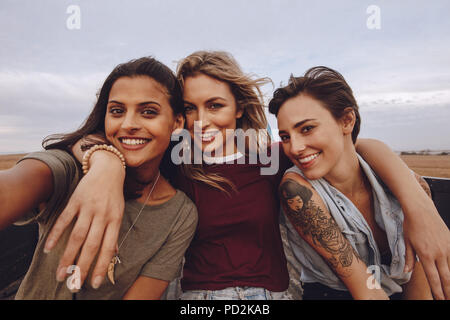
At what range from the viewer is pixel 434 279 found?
145cm

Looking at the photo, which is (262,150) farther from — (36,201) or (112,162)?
(36,201)

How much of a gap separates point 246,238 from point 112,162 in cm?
119

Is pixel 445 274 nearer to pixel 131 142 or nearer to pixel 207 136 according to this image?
pixel 207 136

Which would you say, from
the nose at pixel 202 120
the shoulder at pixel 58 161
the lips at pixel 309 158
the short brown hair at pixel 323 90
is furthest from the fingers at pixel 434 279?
the shoulder at pixel 58 161

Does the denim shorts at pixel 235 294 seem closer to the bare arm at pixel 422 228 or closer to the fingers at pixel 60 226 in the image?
the bare arm at pixel 422 228

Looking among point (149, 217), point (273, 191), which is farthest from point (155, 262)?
point (273, 191)

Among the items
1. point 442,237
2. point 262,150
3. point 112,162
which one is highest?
point 112,162

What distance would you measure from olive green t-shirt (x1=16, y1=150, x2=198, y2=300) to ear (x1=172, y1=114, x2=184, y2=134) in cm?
49

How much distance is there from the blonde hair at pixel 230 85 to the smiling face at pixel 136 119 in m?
0.54

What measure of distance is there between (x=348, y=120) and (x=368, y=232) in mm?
866

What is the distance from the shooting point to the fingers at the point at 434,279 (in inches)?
56.5

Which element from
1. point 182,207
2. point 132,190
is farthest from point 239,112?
point 132,190

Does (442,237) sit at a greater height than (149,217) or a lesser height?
lesser

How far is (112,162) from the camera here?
1.27 meters
